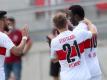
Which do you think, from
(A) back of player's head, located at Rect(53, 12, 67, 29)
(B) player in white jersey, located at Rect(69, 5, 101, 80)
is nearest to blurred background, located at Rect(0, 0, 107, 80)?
(B) player in white jersey, located at Rect(69, 5, 101, 80)

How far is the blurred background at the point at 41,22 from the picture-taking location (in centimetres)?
1495

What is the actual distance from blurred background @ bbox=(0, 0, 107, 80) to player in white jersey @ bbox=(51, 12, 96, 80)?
5.32 m

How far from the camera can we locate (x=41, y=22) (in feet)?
50.4

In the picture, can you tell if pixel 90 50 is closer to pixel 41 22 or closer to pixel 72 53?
pixel 72 53

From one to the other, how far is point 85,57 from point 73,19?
597mm

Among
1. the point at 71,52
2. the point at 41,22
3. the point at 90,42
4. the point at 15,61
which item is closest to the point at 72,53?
the point at 71,52

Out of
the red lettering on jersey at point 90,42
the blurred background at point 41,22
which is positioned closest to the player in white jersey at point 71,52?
the red lettering on jersey at point 90,42

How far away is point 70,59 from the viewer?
9.47 m

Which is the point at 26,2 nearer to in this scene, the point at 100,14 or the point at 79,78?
the point at 100,14

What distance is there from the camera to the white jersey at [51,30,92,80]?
370 inches

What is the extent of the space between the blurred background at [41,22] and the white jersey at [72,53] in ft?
17.5

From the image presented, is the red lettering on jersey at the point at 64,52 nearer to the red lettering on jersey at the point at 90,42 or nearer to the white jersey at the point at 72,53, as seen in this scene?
the white jersey at the point at 72,53

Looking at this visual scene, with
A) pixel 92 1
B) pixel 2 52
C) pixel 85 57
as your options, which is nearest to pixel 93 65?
pixel 85 57

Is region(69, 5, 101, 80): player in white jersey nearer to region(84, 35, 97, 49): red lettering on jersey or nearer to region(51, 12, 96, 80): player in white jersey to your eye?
region(84, 35, 97, 49): red lettering on jersey
